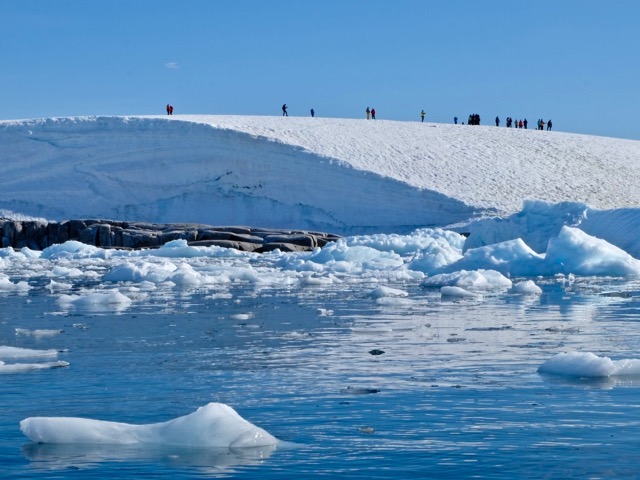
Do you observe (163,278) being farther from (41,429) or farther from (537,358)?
(41,429)

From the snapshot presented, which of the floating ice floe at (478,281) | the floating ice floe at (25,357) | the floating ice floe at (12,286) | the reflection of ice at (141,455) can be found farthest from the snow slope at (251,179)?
the reflection of ice at (141,455)

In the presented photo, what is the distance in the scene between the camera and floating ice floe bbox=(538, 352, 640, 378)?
510 cm

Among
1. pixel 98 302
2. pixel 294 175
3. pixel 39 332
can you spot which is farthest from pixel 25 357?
pixel 294 175

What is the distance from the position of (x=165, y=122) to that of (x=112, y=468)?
34.3 meters

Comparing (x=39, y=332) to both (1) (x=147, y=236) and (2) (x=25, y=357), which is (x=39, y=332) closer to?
(2) (x=25, y=357)

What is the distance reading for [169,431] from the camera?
3.67 metres

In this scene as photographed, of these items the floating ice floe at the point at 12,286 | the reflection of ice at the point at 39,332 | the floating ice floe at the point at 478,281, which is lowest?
A: the reflection of ice at the point at 39,332

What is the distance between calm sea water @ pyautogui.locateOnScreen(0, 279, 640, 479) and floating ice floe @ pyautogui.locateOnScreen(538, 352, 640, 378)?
4.5 inches

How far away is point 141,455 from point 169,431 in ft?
0.46

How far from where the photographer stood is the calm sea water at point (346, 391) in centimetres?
348

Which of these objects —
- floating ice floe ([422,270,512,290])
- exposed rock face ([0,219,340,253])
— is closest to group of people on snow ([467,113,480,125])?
exposed rock face ([0,219,340,253])

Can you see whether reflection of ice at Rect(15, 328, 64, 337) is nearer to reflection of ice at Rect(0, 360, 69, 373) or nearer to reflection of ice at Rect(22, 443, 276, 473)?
reflection of ice at Rect(0, 360, 69, 373)

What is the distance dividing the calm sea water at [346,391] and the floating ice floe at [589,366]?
11 cm

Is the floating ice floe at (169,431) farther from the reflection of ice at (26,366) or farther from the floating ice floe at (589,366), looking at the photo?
the floating ice floe at (589,366)
